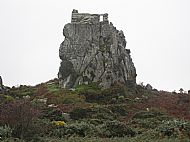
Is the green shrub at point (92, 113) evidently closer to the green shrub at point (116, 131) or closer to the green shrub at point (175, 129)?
the green shrub at point (116, 131)

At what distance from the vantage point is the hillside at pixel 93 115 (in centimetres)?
2031

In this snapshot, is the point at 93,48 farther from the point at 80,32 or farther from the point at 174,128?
the point at 174,128

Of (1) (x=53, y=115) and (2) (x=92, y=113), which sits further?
(2) (x=92, y=113)

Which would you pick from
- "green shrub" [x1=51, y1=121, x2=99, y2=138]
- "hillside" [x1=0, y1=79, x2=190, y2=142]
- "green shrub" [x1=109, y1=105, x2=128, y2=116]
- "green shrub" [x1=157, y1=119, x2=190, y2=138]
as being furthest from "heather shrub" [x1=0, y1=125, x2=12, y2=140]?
"green shrub" [x1=109, y1=105, x2=128, y2=116]

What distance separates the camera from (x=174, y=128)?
69.6 ft

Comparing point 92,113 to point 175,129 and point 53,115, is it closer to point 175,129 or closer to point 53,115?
point 53,115

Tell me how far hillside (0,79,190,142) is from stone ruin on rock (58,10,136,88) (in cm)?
165

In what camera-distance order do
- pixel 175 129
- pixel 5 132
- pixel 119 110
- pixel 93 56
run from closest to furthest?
pixel 5 132 < pixel 175 129 < pixel 119 110 < pixel 93 56

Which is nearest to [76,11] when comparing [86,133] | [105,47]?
[105,47]

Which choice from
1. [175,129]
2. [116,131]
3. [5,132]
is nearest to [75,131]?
[116,131]

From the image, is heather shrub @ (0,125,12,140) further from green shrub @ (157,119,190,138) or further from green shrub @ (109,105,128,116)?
green shrub @ (109,105,128,116)

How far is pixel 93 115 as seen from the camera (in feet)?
111

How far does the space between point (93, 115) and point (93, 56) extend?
63.9 feet

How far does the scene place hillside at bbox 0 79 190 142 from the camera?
20.3m
